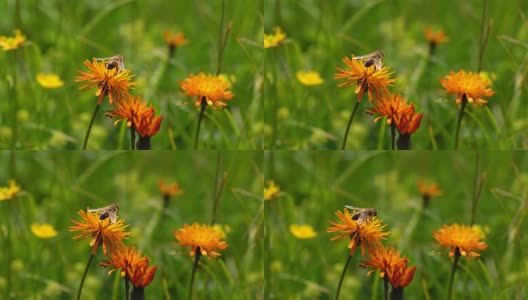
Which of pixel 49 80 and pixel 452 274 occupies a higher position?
pixel 49 80

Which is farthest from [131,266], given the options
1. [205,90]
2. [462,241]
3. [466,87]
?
[466,87]

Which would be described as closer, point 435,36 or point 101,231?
point 101,231

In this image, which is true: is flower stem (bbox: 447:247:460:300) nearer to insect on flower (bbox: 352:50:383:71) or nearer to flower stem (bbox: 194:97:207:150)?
insect on flower (bbox: 352:50:383:71)

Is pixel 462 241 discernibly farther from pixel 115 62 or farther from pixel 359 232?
pixel 115 62

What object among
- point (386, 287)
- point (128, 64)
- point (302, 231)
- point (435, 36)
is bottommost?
point (386, 287)

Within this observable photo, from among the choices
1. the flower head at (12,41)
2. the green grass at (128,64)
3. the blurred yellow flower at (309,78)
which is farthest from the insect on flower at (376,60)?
the flower head at (12,41)
